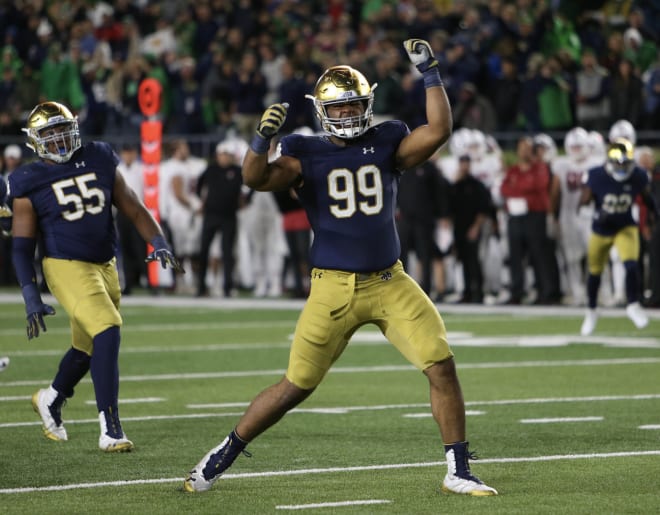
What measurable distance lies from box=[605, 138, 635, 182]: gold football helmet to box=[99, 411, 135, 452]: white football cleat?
7.70 m

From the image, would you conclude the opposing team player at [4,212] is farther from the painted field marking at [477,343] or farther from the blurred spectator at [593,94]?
the blurred spectator at [593,94]

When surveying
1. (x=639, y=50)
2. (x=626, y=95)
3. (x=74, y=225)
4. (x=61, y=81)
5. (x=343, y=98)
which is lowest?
(x=74, y=225)

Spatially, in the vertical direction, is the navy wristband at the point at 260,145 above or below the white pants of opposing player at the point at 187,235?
above

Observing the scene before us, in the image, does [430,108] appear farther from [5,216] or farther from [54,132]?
[5,216]

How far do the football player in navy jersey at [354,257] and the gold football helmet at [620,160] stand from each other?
8106 mm

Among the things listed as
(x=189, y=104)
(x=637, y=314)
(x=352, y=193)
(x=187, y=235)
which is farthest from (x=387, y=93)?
(x=352, y=193)

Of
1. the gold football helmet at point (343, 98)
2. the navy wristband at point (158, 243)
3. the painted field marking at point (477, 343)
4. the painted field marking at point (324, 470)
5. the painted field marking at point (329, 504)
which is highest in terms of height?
Answer: the gold football helmet at point (343, 98)

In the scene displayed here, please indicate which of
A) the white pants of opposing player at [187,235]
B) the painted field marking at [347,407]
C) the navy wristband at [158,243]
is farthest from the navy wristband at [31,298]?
the white pants of opposing player at [187,235]

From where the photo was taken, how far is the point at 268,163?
6184mm

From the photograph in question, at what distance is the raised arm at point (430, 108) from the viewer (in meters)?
6.16

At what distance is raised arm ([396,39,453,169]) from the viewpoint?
20.2 feet

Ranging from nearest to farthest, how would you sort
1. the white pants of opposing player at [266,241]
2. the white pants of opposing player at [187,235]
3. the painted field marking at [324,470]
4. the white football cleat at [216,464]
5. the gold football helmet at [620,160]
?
the white football cleat at [216,464] → the painted field marking at [324,470] → the gold football helmet at [620,160] → the white pants of opposing player at [266,241] → the white pants of opposing player at [187,235]

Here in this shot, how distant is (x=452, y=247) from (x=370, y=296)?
12.3 metres

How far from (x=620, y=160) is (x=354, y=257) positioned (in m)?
8.27
